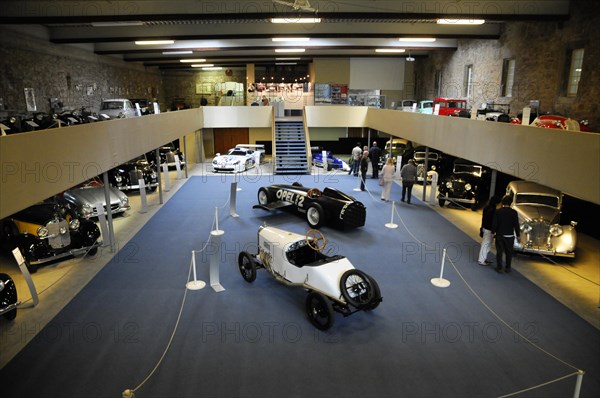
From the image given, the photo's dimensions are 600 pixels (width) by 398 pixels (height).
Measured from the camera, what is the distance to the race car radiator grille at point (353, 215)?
459 inches

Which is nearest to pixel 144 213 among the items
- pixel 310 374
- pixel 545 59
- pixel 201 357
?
pixel 201 357

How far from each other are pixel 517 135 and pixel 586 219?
579 cm

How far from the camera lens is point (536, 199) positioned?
11320 mm

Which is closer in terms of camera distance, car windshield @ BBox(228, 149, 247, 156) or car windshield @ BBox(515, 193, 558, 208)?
car windshield @ BBox(515, 193, 558, 208)

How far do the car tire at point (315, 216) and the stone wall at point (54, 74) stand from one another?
12068 mm

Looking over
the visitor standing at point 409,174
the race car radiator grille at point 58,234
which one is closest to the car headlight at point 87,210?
the race car radiator grille at point 58,234

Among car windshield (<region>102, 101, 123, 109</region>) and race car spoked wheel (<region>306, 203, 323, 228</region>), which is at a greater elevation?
car windshield (<region>102, 101, 123, 109</region>)

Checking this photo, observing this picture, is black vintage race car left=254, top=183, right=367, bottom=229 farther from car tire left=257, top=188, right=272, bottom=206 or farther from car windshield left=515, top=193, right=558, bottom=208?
car windshield left=515, top=193, right=558, bottom=208

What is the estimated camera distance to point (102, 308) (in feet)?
25.2

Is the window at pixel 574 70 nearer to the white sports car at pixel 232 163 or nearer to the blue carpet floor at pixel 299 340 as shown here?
the blue carpet floor at pixel 299 340

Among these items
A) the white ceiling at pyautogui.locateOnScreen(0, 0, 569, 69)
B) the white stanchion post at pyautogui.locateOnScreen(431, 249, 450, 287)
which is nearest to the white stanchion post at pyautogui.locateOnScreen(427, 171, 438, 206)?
the white ceiling at pyautogui.locateOnScreen(0, 0, 569, 69)

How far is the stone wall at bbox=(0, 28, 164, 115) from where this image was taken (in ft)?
49.6

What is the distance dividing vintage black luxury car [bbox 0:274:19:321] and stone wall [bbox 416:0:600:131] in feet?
53.7

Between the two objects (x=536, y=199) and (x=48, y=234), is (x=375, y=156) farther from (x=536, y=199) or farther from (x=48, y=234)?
(x=48, y=234)
